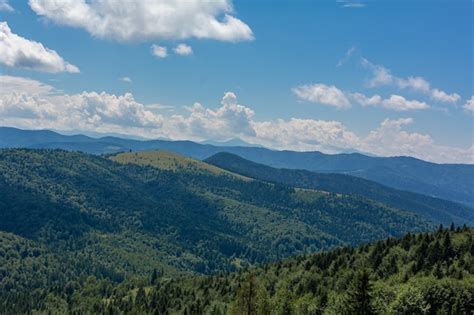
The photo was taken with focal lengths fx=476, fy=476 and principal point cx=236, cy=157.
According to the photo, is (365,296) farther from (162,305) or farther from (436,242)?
(162,305)

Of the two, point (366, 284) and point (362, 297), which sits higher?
point (366, 284)

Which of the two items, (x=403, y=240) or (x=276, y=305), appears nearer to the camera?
(x=276, y=305)

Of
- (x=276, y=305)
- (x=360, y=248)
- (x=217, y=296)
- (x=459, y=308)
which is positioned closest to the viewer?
(x=459, y=308)

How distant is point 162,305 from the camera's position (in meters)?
192

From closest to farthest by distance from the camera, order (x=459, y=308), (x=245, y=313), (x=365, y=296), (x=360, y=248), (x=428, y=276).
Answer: (x=365, y=296) → (x=245, y=313) → (x=459, y=308) → (x=428, y=276) → (x=360, y=248)

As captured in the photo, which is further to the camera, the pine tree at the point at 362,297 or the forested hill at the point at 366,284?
the forested hill at the point at 366,284

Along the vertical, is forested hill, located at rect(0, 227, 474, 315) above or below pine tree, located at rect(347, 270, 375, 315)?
below

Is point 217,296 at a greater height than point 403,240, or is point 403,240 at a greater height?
point 403,240

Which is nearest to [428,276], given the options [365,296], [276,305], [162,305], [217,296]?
[276,305]

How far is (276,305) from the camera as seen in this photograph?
13775cm

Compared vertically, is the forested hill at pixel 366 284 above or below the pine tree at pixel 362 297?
below

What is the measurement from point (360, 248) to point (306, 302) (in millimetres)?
53284

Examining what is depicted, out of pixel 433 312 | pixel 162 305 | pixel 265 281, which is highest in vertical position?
pixel 433 312

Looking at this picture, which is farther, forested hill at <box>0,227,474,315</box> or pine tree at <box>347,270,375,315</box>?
forested hill at <box>0,227,474,315</box>
